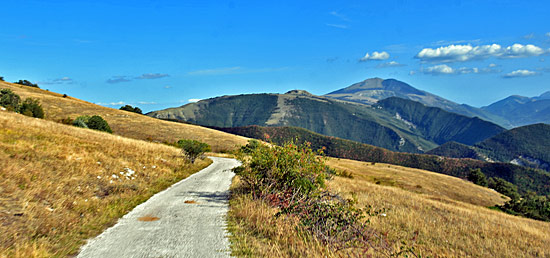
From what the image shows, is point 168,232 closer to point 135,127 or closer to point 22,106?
point 22,106

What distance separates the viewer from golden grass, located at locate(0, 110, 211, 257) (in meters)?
7.98

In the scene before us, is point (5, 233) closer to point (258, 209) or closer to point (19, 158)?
point (258, 209)

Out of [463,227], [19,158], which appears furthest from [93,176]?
[463,227]

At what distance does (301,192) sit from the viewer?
1180 centimetres

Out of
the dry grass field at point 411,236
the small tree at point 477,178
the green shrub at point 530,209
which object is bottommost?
the small tree at point 477,178

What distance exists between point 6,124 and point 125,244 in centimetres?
1942

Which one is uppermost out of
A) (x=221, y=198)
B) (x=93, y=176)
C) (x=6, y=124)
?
(x=6, y=124)

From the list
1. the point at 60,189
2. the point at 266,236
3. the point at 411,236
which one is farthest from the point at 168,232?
the point at 411,236

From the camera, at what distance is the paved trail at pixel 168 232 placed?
24.8 feet

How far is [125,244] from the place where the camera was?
26.4 feet

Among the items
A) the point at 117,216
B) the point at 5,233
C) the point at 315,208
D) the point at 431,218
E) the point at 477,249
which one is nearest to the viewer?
the point at 5,233

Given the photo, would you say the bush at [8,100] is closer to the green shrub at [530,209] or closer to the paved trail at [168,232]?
the paved trail at [168,232]

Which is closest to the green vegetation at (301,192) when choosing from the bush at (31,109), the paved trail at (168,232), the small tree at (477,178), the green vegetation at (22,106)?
the paved trail at (168,232)

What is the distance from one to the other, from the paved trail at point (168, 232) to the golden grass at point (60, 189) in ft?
1.98
